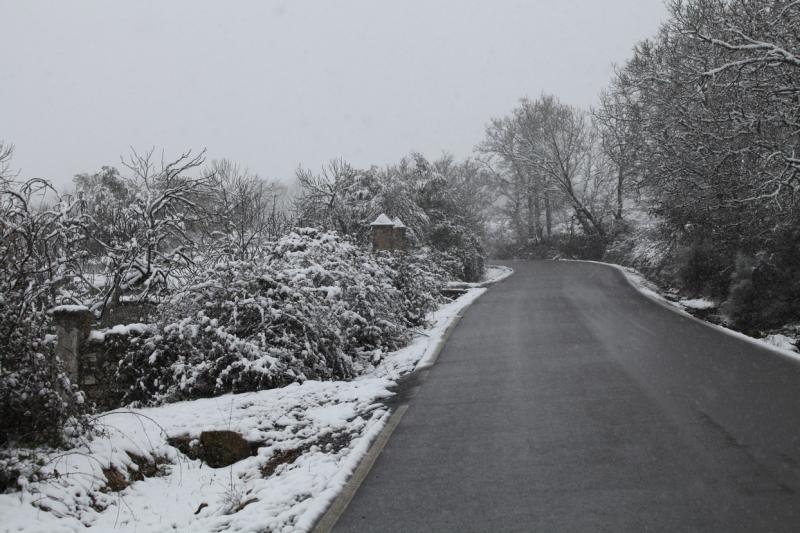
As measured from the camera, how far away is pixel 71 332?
25.8ft

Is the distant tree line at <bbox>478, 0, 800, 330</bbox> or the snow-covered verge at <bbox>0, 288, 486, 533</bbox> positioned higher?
the distant tree line at <bbox>478, 0, 800, 330</bbox>

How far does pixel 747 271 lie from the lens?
46.1 ft

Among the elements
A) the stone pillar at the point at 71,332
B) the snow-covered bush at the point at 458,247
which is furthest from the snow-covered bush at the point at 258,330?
the snow-covered bush at the point at 458,247

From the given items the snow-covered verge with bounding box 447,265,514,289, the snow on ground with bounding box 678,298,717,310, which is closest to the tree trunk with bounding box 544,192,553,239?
the snow-covered verge with bounding box 447,265,514,289

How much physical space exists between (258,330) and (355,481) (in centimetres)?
471

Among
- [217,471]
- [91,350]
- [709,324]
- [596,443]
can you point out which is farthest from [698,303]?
[91,350]

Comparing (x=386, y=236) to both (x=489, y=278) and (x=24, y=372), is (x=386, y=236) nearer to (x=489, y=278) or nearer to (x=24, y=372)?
(x=24, y=372)

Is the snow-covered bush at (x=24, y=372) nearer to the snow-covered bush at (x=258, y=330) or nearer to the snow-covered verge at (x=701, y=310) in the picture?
the snow-covered bush at (x=258, y=330)

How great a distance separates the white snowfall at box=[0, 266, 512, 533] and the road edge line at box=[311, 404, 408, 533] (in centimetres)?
7

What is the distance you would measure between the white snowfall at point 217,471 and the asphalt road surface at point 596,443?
0.47m

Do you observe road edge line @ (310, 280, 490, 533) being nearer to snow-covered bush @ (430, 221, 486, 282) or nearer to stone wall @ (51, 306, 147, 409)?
stone wall @ (51, 306, 147, 409)

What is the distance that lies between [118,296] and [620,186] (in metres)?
36.7

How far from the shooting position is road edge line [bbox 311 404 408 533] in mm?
4374

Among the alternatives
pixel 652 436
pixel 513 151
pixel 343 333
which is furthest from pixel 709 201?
pixel 513 151
